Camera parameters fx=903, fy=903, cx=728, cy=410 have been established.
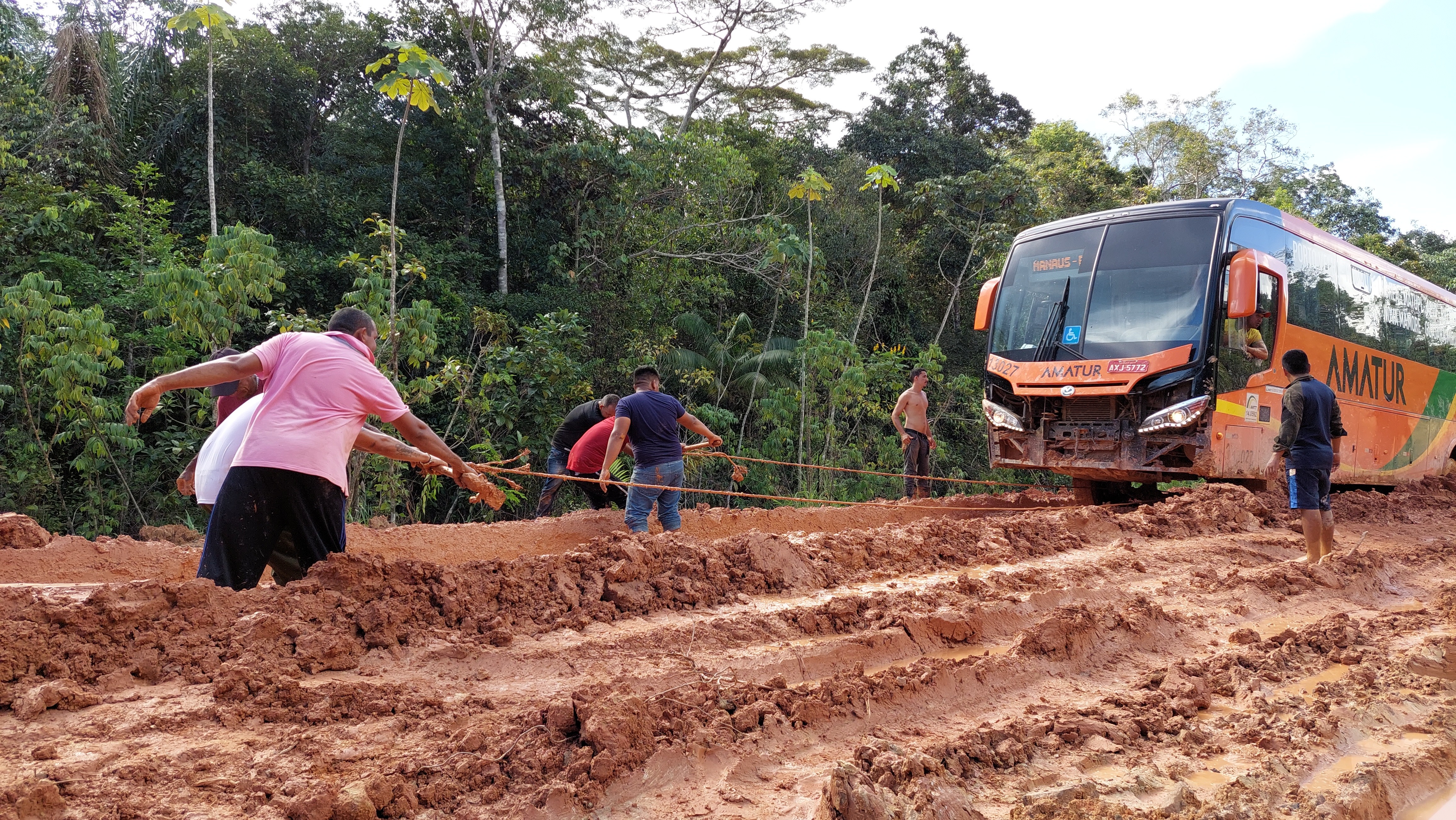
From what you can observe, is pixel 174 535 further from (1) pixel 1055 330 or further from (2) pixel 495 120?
(2) pixel 495 120

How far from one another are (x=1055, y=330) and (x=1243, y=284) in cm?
177

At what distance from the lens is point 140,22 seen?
46.3 ft

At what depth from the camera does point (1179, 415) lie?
27.8 feet

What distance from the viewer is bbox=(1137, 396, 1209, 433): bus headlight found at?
8.40 m

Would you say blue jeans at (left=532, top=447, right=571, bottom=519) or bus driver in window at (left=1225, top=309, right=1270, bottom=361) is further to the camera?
blue jeans at (left=532, top=447, right=571, bottom=519)

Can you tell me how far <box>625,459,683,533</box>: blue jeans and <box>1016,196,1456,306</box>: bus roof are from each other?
16.8ft

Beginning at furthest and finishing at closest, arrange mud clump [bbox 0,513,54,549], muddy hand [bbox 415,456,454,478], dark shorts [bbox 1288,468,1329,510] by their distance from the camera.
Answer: dark shorts [bbox 1288,468,1329,510] → mud clump [bbox 0,513,54,549] → muddy hand [bbox 415,456,454,478]

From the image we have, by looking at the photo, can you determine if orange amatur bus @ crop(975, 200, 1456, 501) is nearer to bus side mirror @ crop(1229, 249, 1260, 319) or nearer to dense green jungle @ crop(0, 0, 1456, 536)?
bus side mirror @ crop(1229, 249, 1260, 319)

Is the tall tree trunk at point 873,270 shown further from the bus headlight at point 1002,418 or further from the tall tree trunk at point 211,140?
the tall tree trunk at point 211,140

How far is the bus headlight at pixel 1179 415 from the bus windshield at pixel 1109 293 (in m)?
0.55

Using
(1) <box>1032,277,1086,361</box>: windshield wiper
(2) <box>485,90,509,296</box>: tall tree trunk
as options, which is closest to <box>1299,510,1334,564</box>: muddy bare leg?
(1) <box>1032,277,1086,361</box>: windshield wiper

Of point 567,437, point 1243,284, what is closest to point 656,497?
point 567,437

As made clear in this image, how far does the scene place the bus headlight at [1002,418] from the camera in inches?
379

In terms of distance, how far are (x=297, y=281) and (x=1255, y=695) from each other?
1264cm
